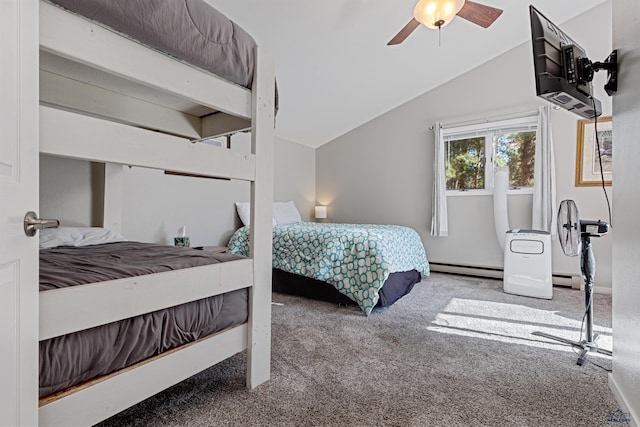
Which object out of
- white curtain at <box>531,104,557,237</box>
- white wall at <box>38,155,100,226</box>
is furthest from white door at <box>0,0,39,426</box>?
white curtain at <box>531,104,557,237</box>

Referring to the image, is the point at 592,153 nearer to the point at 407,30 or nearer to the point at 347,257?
the point at 407,30

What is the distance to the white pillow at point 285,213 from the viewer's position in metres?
4.11

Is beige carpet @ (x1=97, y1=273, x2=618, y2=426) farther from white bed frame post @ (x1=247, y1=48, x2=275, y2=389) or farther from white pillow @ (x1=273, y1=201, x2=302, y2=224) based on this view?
white pillow @ (x1=273, y1=201, x2=302, y2=224)

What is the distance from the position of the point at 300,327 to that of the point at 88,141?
1.79 meters

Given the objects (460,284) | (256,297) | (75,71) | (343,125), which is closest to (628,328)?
(256,297)

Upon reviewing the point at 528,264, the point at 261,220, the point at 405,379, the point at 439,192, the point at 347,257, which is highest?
the point at 439,192

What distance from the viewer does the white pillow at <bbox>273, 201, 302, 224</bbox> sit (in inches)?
162

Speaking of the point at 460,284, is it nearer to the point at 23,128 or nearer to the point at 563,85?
the point at 563,85

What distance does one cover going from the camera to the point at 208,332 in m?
1.28

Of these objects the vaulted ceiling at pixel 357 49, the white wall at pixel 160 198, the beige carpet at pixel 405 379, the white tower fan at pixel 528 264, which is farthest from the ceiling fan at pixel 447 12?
the white wall at pixel 160 198

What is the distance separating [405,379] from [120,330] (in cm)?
129

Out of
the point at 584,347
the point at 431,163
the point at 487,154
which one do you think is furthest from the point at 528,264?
the point at 431,163

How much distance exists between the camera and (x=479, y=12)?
237 centimetres

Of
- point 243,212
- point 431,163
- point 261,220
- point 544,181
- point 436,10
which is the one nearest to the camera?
point 261,220
